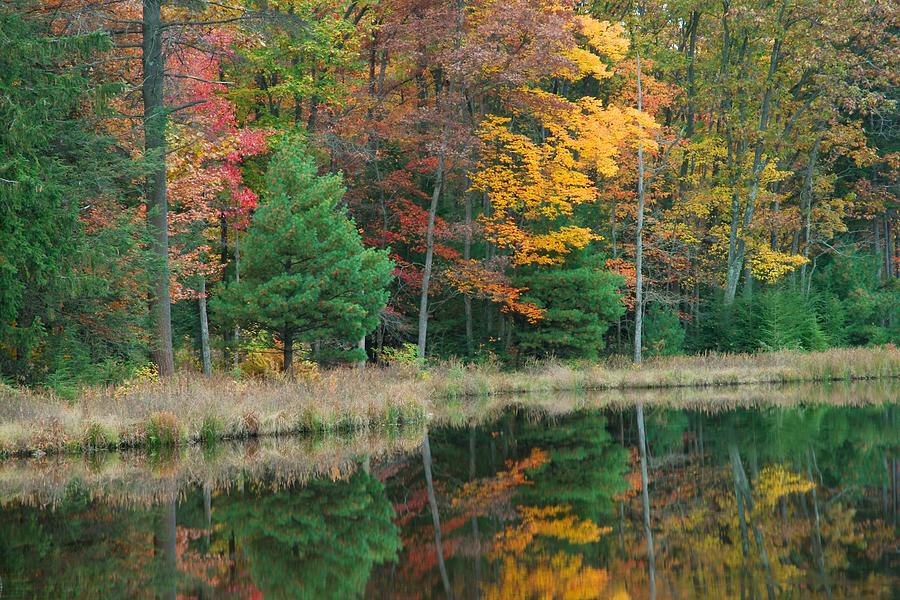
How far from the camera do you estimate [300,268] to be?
69.6 feet

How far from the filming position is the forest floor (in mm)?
14836

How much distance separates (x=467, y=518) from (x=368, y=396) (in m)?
9.33

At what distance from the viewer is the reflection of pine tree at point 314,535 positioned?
24.3 feet

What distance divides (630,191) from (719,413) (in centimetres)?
1386

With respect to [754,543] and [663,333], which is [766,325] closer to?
[663,333]

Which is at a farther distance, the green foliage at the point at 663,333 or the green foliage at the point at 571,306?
the green foliage at the point at 663,333

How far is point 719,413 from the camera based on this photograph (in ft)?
63.9

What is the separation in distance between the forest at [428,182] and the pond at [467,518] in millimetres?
5444

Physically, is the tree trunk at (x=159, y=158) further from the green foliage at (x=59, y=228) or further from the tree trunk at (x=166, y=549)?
the tree trunk at (x=166, y=549)

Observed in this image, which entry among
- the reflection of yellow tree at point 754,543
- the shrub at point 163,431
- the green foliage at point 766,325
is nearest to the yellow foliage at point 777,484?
the reflection of yellow tree at point 754,543

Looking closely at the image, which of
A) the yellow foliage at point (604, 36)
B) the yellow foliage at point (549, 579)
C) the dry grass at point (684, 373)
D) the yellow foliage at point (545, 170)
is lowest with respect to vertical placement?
the dry grass at point (684, 373)

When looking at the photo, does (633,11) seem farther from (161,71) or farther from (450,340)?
(161,71)

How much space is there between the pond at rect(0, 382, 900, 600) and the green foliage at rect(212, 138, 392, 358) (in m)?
5.45

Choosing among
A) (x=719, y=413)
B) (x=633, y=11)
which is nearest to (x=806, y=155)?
(x=633, y=11)
